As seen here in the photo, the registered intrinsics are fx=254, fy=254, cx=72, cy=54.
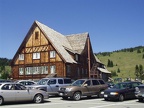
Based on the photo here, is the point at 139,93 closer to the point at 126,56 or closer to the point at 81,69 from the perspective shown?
the point at 81,69

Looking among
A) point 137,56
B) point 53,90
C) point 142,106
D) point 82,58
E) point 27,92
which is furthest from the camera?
point 137,56

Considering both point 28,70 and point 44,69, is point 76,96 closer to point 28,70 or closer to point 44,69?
point 44,69

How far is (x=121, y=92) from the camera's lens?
2078 centimetres

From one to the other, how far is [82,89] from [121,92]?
3435 mm

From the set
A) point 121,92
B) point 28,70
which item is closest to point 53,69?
point 28,70

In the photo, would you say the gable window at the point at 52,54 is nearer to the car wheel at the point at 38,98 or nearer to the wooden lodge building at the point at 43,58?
the wooden lodge building at the point at 43,58

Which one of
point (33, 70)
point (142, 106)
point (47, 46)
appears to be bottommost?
point (142, 106)

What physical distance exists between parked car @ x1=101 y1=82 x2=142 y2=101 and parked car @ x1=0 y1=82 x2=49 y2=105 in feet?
18.3

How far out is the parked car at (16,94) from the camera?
17797 millimetres

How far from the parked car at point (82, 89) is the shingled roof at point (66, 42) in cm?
2134

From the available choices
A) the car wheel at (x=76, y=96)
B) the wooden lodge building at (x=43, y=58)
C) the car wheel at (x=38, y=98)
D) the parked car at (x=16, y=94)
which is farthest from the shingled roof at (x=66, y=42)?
the parked car at (x=16, y=94)

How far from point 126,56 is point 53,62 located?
347ft

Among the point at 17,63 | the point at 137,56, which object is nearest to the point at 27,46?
the point at 17,63

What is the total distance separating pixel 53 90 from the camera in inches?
981
